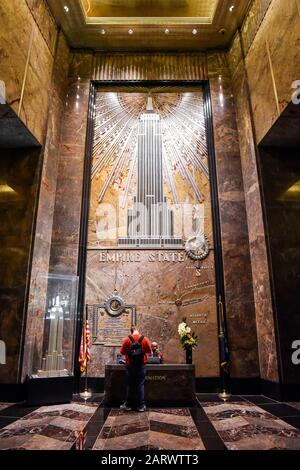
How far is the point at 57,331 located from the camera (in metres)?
6.68

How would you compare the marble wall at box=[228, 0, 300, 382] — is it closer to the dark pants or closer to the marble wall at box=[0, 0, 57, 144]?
the dark pants

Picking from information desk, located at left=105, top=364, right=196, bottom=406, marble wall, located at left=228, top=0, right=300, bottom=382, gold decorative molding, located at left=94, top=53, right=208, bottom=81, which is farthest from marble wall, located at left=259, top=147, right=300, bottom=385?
gold decorative molding, located at left=94, top=53, right=208, bottom=81

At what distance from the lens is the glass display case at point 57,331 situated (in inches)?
251

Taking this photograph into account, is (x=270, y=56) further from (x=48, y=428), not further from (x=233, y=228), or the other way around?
(x=48, y=428)

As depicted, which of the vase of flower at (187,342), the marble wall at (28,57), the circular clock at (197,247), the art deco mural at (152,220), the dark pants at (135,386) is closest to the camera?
the dark pants at (135,386)

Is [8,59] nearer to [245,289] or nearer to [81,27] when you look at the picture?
[81,27]

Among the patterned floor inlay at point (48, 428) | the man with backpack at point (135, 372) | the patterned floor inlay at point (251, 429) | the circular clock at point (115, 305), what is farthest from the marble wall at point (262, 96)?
the patterned floor inlay at point (48, 428)

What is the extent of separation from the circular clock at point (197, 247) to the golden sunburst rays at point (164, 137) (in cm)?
116

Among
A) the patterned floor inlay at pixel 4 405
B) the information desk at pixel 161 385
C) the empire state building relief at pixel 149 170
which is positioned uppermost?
the empire state building relief at pixel 149 170

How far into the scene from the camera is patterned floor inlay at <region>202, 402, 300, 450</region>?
3732mm

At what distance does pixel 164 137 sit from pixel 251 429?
776 centimetres

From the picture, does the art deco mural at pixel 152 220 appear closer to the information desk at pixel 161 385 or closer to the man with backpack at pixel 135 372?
the information desk at pixel 161 385

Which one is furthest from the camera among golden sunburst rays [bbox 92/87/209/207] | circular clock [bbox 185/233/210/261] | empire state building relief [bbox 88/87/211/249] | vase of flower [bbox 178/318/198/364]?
golden sunburst rays [bbox 92/87/209/207]
